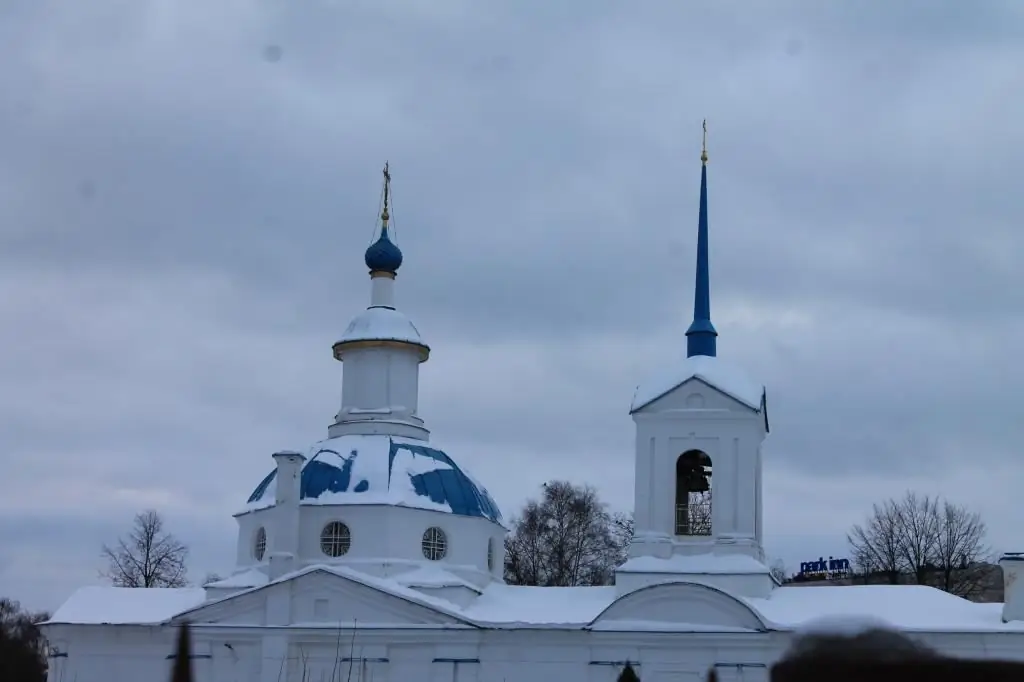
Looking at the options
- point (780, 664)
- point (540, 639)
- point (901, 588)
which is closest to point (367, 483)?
point (540, 639)

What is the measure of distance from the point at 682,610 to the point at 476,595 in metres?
4.58

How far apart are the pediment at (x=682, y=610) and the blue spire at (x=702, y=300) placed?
5.29m

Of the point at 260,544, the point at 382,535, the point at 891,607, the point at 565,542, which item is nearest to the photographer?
the point at 891,607

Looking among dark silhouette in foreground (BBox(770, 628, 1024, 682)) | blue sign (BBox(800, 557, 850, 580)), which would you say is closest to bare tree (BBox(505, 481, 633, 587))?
blue sign (BBox(800, 557, 850, 580))

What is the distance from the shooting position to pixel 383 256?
3209cm

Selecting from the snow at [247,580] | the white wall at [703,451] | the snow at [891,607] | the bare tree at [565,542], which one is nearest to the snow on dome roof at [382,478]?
the snow at [247,580]

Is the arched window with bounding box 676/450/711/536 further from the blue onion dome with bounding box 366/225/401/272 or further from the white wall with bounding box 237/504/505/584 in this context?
the blue onion dome with bounding box 366/225/401/272

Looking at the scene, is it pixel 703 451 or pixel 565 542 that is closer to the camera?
pixel 703 451

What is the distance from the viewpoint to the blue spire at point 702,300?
28.7 metres

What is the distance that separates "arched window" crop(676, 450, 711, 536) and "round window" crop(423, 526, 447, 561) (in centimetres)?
492

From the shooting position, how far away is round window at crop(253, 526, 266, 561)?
2886 cm

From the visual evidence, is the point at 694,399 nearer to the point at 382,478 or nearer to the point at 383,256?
the point at 382,478

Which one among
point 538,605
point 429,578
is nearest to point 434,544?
Answer: point 429,578

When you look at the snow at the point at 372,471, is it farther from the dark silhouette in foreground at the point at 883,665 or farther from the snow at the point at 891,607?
the dark silhouette in foreground at the point at 883,665
